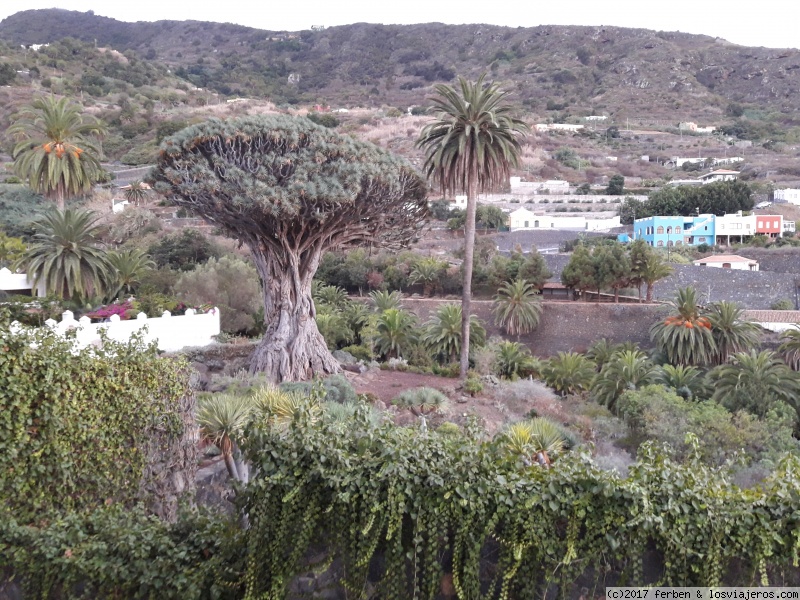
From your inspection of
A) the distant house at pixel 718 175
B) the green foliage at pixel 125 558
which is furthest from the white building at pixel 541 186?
the green foliage at pixel 125 558

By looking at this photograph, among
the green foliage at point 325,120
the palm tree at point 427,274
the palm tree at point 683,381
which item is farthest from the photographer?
the green foliage at point 325,120

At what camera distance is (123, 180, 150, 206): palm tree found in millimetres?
50312

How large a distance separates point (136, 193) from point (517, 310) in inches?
1280

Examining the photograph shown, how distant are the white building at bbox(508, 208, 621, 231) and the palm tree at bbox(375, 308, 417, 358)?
108 ft

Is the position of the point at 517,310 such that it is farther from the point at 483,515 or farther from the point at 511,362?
the point at 483,515

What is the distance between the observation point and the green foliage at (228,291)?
2538 cm

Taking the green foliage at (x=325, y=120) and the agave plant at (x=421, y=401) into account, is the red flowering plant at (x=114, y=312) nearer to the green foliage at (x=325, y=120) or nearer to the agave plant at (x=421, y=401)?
the agave plant at (x=421, y=401)

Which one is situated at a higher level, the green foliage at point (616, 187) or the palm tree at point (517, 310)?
the green foliage at point (616, 187)

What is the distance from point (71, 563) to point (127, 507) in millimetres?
1639

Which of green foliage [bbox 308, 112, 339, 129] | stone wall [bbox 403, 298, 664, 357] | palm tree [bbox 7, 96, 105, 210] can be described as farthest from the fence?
green foliage [bbox 308, 112, 339, 129]

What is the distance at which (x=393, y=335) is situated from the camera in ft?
80.9

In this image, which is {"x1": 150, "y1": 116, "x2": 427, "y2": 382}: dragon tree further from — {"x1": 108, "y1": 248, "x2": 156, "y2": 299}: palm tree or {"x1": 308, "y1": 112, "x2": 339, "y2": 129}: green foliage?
{"x1": 308, "y1": 112, "x2": 339, "y2": 129}: green foliage

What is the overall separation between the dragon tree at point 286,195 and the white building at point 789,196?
181 feet

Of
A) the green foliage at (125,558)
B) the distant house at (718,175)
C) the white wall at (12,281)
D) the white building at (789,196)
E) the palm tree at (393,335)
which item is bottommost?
the palm tree at (393,335)
